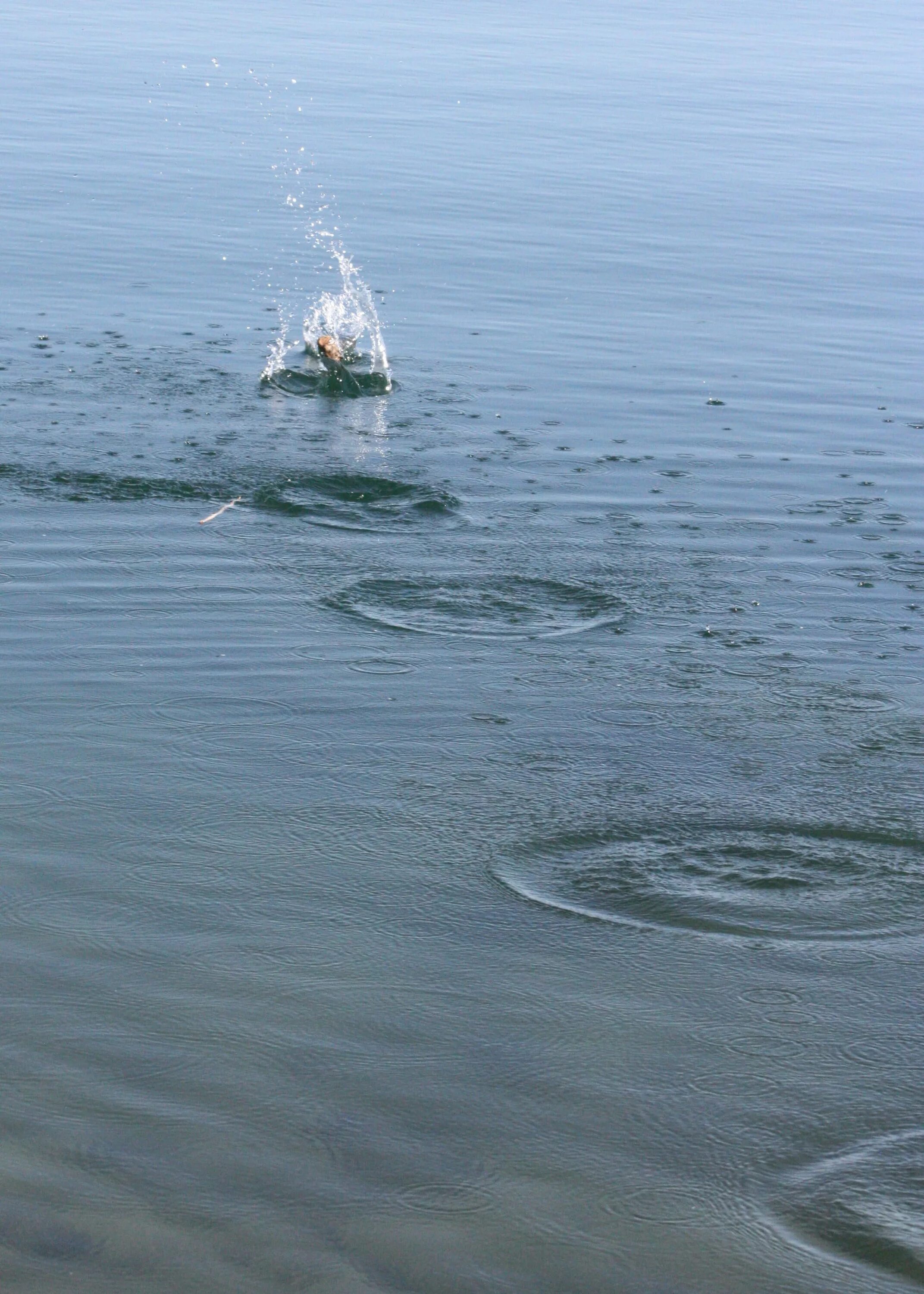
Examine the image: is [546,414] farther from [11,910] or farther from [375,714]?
[11,910]

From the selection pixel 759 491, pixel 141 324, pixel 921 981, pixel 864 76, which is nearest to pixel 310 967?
pixel 921 981

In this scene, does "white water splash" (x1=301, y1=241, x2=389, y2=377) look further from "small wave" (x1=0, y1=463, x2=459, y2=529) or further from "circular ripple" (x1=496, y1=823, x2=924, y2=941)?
"circular ripple" (x1=496, y1=823, x2=924, y2=941)

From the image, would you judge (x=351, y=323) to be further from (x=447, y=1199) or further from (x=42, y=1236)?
(x=42, y=1236)

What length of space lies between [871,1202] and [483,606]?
679cm

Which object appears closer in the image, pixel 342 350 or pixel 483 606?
pixel 483 606

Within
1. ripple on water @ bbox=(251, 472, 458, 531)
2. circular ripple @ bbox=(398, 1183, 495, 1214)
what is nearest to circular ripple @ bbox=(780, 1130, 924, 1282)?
circular ripple @ bbox=(398, 1183, 495, 1214)

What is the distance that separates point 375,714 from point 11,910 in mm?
3282

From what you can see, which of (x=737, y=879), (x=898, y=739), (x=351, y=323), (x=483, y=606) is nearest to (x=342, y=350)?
(x=351, y=323)

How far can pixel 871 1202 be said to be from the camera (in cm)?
692

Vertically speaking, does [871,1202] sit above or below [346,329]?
below

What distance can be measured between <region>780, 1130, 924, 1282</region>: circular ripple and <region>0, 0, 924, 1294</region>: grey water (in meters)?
0.02

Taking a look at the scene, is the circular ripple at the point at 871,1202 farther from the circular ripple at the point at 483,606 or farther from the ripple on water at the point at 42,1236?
the circular ripple at the point at 483,606

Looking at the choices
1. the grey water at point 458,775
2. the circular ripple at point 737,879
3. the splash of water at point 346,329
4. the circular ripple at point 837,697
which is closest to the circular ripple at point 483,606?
the grey water at point 458,775

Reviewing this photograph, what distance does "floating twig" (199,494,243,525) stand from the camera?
14.3 metres
